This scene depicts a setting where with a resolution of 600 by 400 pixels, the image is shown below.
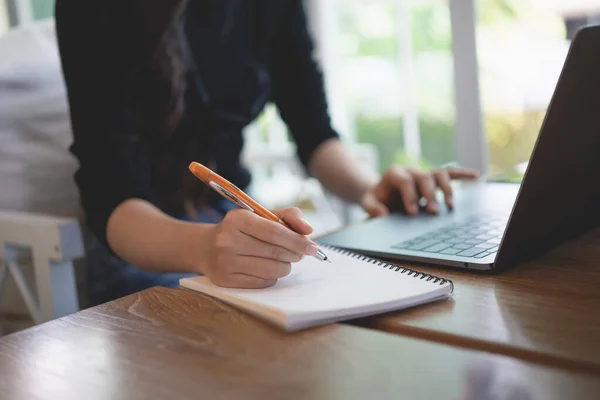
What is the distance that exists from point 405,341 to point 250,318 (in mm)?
134

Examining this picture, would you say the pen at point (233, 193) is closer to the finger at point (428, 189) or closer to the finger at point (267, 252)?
the finger at point (267, 252)

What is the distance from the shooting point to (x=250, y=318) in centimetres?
57

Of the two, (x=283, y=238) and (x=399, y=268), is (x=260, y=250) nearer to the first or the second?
(x=283, y=238)

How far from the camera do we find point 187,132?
3.99ft

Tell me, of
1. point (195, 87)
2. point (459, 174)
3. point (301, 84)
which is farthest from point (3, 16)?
point (459, 174)

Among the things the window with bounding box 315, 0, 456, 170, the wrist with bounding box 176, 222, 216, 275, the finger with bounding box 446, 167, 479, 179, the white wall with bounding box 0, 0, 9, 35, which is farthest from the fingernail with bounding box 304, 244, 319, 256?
the white wall with bounding box 0, 0, 9, 35

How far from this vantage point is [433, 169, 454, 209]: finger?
3.13 ft

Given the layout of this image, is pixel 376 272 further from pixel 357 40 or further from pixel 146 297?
pixel 357 40

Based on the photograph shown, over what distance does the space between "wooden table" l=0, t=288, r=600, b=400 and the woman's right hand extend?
0.17ft

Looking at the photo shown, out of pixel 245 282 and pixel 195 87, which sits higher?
pixel 195 87

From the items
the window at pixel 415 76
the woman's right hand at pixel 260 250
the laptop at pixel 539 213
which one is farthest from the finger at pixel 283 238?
the window at pixel 415 76

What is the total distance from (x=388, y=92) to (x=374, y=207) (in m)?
2.12

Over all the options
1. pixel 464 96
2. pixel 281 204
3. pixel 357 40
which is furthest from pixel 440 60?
pixel 464 96

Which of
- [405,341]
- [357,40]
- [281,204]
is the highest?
[357,40]
